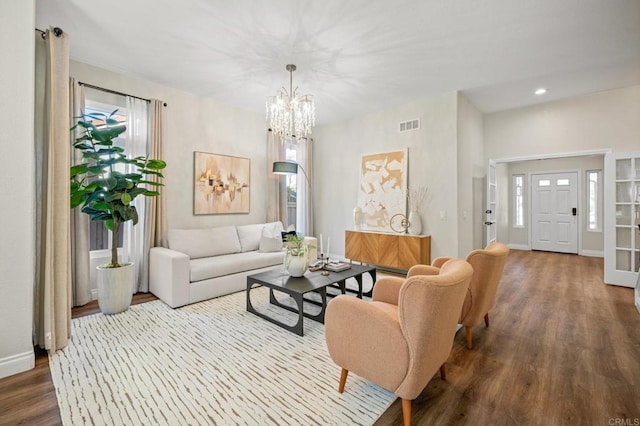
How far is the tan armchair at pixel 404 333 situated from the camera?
1.45 m

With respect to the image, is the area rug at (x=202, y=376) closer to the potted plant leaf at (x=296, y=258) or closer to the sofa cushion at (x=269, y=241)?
the potted plant leaf at (x=296, y=258)

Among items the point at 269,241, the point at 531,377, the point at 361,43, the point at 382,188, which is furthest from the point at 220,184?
the point at 531,377

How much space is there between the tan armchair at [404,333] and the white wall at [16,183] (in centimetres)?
237

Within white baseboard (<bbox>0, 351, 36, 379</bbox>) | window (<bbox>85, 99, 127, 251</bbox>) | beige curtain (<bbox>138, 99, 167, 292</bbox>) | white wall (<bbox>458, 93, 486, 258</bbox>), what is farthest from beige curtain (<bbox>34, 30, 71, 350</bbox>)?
white wall (<bbox>458, 93, 486, 258</bbox>)

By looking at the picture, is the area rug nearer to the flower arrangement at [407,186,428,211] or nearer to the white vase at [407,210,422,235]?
the white vase at [407,210,422,235]

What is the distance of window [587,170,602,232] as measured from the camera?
671 centimetres

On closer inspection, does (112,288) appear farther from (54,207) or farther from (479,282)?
(479,282)

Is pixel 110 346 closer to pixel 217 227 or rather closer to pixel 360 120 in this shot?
pixel 217 227

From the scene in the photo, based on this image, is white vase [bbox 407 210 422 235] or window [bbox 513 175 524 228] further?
window [bbox 513 175 524 228]

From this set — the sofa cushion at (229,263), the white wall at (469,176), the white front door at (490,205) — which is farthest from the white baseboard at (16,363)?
the white front door at (490,205)

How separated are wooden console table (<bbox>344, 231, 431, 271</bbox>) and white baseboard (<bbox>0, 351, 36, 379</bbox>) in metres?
4.26

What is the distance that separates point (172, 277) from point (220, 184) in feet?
6.37

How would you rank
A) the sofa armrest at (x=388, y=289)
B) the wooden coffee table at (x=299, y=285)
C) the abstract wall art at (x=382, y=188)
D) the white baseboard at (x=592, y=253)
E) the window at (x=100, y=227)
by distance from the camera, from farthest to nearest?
1. the white baseboard at (x=592, y=253)
2. the abstract wall art at (x=382, y=188)
3. the window at (x=100, y=227)
4. the wooden coffee table at (x=299, y=285)
5. the sofa armrest at (x=388, y=289)

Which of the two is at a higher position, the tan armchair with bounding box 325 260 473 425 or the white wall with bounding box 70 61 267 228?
the white wall with bounding box 70 61 267 228
